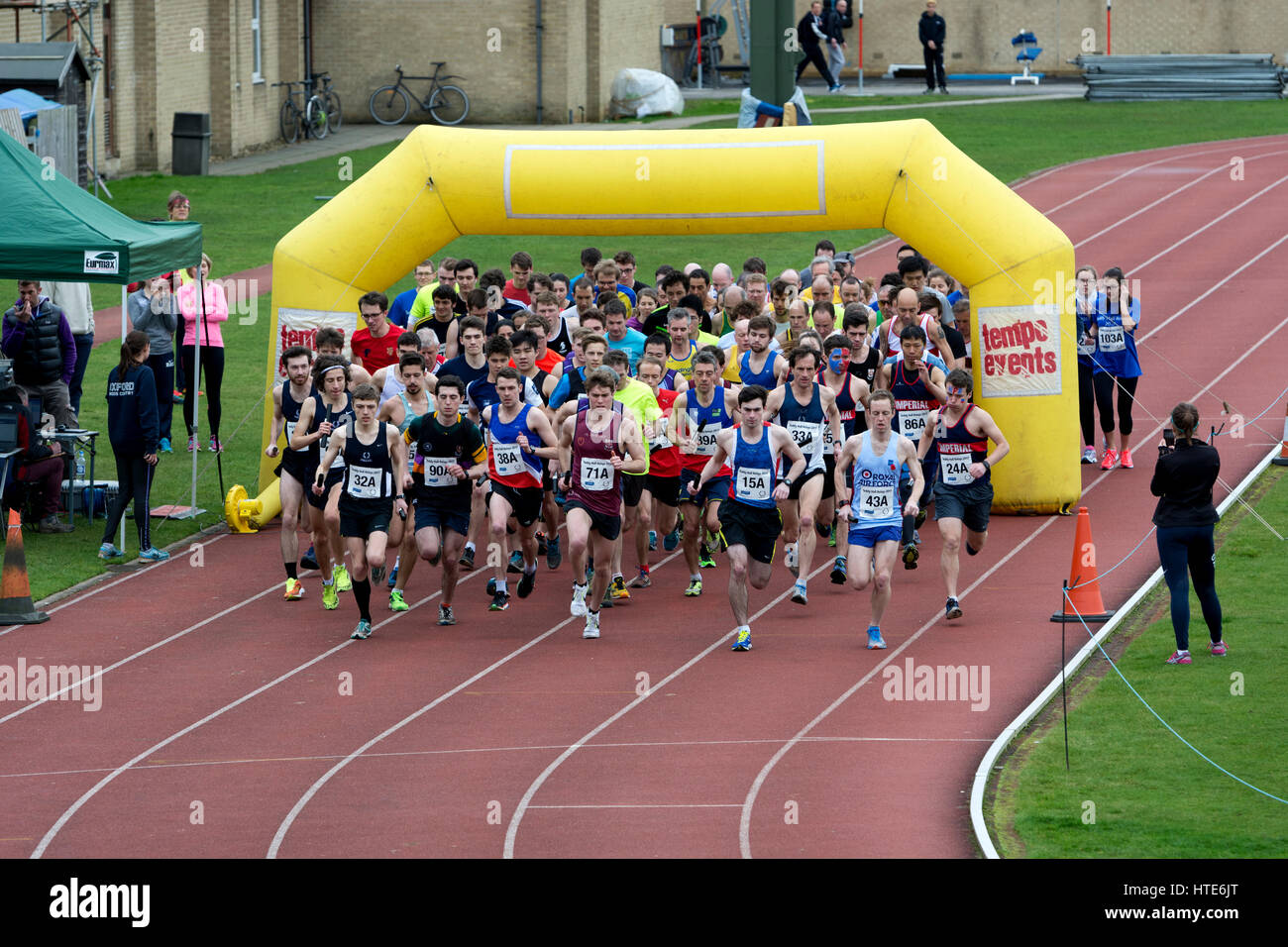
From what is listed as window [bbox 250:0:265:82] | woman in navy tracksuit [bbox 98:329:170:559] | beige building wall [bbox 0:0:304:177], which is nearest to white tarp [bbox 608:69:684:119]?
beige building wall [bbox 0:0:304:177]

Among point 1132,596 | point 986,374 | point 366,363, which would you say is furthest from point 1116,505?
point 366,363

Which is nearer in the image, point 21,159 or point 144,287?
point 21,159

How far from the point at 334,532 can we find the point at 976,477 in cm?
484

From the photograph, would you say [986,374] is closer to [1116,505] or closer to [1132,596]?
[1116,505]

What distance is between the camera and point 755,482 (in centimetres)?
1389

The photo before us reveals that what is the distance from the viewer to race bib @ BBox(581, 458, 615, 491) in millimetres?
14211

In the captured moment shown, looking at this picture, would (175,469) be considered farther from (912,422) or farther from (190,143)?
(190,143)

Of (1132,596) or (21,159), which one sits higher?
(21,159)

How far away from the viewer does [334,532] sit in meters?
15.1

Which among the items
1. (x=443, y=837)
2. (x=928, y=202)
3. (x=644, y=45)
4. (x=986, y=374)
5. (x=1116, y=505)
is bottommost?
(x=443, y=837)

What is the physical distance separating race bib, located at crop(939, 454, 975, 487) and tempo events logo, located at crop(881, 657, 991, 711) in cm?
160

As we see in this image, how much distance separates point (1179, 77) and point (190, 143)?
2323cm

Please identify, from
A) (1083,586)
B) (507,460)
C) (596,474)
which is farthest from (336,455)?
(1083,586)
